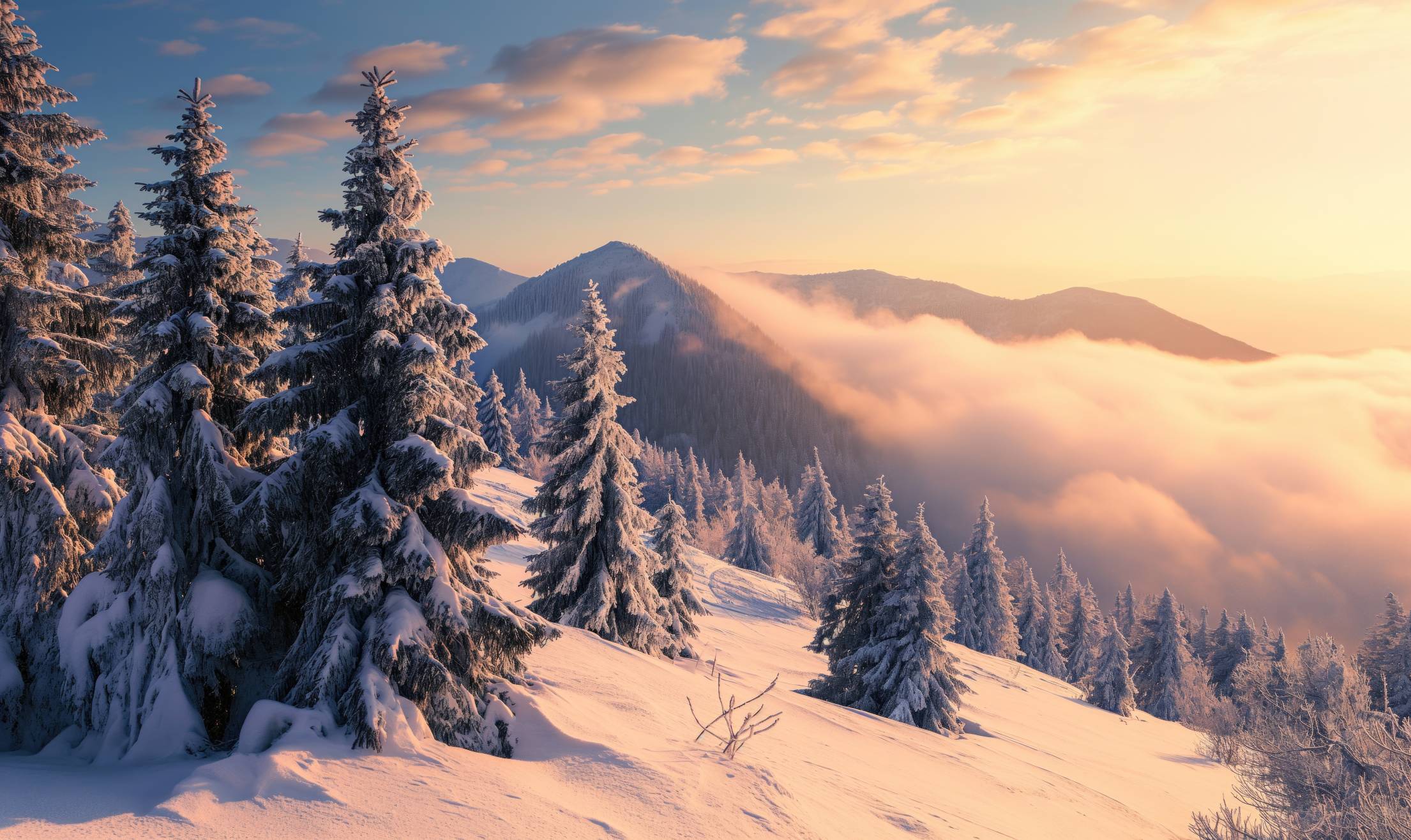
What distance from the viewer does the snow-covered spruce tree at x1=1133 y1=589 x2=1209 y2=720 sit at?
207 feet

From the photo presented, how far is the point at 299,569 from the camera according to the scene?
31.4ft

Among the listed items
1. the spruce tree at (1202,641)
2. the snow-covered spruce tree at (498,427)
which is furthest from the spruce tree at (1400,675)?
the snow-covered spruce tree at (498,427)

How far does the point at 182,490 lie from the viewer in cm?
1017

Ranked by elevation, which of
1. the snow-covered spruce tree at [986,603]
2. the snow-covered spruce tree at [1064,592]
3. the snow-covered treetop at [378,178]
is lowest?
the snow-covered spruce tree at [1064,592]

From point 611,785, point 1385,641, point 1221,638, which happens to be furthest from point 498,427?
point 1221,638

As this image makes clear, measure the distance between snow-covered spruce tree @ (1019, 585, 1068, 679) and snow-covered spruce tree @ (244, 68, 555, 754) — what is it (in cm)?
7093

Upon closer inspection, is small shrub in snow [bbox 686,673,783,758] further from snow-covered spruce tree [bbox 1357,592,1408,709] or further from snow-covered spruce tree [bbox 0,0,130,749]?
snow-covered spruce tree [bbox 1357,592,1408,709]

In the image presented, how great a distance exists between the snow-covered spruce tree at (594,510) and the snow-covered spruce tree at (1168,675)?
62.7 m

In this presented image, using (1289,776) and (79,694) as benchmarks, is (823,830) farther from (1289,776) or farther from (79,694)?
(1289,776)

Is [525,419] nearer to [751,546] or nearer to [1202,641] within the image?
[751,546]

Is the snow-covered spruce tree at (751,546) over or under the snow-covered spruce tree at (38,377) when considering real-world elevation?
under

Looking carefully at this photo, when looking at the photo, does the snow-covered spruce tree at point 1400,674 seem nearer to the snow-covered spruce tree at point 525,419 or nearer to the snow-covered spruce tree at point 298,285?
the snow-covered spruce tree at point 298,285

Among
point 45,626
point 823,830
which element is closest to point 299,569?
point 45,626

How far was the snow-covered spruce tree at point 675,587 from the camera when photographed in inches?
901
